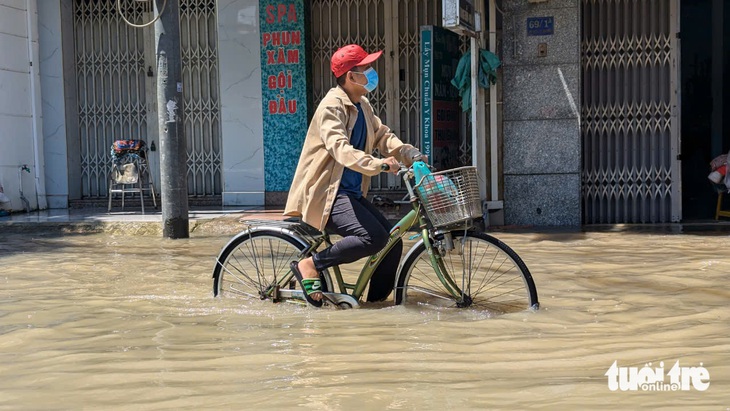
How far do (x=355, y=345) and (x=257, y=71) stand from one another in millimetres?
7725

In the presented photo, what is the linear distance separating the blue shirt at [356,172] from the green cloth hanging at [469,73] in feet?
16.0

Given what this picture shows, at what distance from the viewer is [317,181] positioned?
205 inches

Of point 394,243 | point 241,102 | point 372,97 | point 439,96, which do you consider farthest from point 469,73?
point 394,243

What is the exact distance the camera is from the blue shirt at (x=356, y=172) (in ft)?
17.3

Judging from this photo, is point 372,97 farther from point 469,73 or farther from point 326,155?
point 326,155

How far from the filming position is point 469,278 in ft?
17.2

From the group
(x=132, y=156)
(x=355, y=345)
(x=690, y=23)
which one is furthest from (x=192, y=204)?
(x=355, y=345)

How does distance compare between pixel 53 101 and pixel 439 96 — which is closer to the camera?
pixel 439 96

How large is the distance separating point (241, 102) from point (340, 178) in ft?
22.9

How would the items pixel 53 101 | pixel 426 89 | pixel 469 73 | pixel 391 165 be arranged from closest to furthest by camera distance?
pixel 391 165 < pixel 426 89 < pixel 469 73 < pixel 53 101

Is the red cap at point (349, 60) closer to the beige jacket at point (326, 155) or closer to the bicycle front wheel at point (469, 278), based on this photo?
the beige jacket at point (326, 155)

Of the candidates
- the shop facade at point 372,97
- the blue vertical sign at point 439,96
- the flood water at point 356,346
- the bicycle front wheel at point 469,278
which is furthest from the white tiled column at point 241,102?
the bicycle front wheel at point 469,278

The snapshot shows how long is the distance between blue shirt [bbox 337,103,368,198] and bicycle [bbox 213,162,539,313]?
1.04 ft

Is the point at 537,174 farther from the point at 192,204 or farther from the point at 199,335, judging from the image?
the point at 199,335
